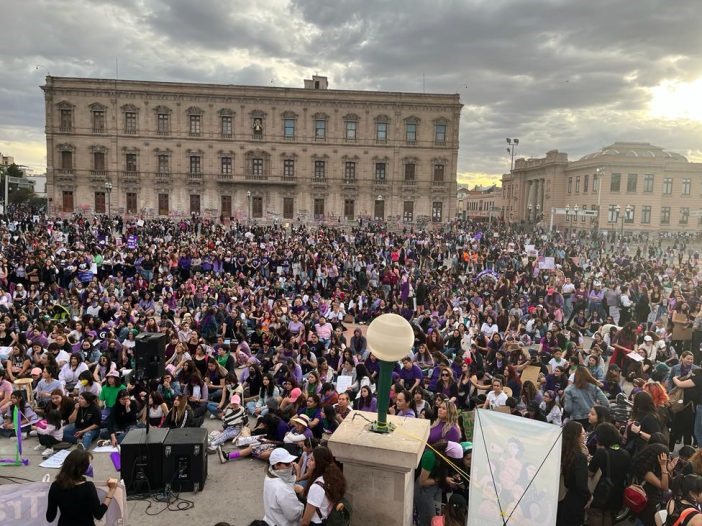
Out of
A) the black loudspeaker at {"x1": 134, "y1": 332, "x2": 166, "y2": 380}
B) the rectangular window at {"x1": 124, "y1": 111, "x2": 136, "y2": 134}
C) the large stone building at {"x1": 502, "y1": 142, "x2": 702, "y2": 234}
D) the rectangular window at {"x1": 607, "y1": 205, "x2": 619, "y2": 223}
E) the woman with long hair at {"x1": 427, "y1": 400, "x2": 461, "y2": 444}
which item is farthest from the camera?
the large stone building at {"x1": 502, "y1": 142, "x2": 702, "y2": 234}

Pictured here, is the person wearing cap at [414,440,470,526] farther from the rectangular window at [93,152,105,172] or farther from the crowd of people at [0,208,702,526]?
the rectangular window at [93,152,105,172]

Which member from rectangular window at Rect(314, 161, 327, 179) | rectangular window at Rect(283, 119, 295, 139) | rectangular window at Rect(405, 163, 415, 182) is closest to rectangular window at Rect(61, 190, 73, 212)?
rectangular window at Rect(283, 119, 295, 139)

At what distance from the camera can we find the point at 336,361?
1244cm

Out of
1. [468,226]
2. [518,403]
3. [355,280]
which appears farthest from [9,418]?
[468,226]

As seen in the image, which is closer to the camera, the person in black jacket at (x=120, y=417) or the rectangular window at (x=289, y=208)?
the person in black jacket at (x=120, y=417)

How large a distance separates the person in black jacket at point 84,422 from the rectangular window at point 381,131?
1991 inches

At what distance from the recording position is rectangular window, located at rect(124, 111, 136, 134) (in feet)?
177

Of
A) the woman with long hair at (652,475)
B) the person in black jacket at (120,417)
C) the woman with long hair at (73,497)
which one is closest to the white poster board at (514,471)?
the woman with long hair at (652,475)

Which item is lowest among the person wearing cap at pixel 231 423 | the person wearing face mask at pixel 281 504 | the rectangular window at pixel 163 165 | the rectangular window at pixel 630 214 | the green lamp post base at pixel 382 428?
the person wearing cap at pixel 231 423

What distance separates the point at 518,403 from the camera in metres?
9.41

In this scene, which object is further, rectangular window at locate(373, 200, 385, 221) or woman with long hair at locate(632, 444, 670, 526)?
rectangular window at locate(373, 200, 385, 221)

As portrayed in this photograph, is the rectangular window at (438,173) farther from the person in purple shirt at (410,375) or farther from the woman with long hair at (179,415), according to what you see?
the woman with long hair at (179,415)

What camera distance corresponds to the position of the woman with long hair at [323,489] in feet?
15.5

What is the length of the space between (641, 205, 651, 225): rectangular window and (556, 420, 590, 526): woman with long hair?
212ft
